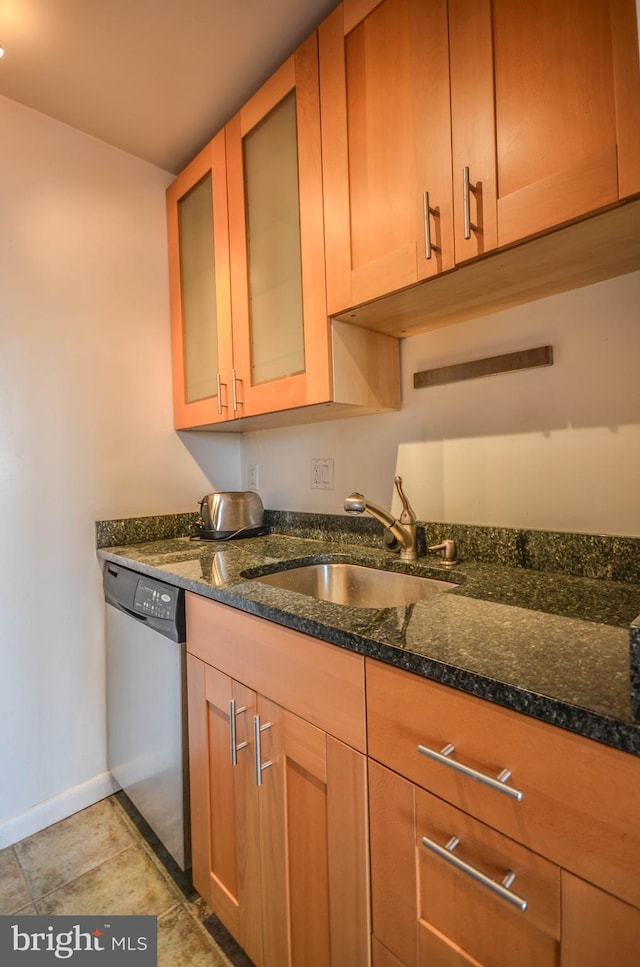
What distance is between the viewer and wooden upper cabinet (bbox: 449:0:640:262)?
0.68m

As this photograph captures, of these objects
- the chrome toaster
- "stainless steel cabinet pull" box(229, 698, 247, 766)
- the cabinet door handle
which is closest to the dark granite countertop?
"stainless steel cabinet pull" box(229, 698, 247, 766)

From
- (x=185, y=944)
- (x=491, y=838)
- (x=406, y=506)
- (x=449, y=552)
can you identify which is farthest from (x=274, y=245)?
(x=185, y=944)

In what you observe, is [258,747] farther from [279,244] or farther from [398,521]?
[279,244]

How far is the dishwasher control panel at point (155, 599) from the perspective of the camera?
1153mm

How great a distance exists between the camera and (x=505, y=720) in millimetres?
533

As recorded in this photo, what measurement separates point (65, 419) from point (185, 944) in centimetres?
151

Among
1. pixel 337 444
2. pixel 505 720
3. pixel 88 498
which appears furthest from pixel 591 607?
pixel 88 498

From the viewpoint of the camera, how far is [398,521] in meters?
1.28

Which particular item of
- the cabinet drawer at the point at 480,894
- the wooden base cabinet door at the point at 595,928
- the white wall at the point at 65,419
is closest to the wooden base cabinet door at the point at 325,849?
the cabinet drawer at the point at 480,894

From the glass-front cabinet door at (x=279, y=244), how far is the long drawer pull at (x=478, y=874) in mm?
929

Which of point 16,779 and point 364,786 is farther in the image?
point 16,779

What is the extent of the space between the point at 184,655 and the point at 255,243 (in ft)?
4.01

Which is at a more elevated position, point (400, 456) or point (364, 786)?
point (400, 456)

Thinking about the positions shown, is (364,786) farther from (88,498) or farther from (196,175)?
(196,175)
